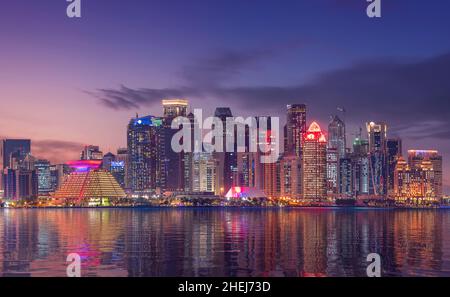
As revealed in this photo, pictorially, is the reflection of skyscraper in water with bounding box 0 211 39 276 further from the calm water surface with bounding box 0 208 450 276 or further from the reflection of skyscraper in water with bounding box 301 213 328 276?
the reflection of skyscraper in water with bounding box 301 213 328 276

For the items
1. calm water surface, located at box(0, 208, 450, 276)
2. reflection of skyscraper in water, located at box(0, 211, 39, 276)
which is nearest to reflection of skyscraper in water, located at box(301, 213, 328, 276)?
calm water surface, located at box(0, 208, 450, 276)

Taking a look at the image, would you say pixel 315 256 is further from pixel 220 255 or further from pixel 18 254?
pixel 18 254

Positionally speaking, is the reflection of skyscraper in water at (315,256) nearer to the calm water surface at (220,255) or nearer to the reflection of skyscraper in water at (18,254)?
the calm water surface at (220,255)

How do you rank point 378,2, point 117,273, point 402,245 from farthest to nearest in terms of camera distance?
point 402,245 → point 378,2 → point 117,273

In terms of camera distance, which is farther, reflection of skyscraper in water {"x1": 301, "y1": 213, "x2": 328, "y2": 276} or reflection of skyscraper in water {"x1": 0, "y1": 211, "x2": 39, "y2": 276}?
reflection of skyscraper in water {"x1": 301, "y1": 213, "x2": 328, "y2": 276}

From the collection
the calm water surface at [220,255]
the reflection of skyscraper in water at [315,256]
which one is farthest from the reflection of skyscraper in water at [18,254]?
the reflection of skyscraper in water at [315,256]

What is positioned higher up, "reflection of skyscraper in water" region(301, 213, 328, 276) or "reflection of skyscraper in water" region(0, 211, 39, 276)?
"reflection of skyscraper in water" region(0, 211, 39, 276)

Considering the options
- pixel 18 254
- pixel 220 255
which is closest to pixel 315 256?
pixel 220 255
